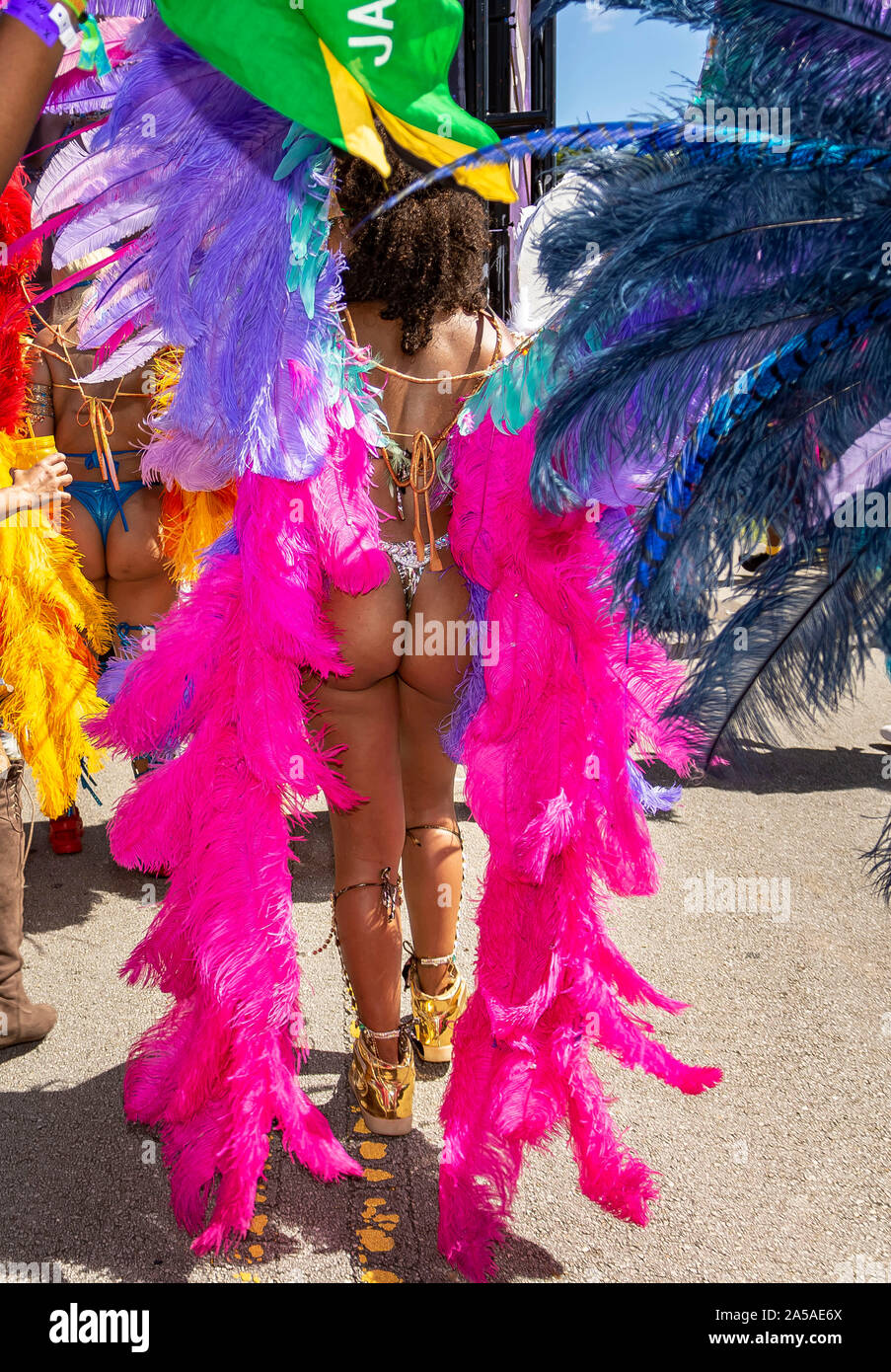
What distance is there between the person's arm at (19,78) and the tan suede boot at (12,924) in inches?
67.1

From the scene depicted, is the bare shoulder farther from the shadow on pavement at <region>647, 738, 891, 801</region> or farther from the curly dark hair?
the shadow on pavement at <region>647, 738, 891, 801</region>

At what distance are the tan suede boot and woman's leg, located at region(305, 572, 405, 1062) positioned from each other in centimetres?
85

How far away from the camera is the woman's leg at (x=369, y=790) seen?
2113 millimetres

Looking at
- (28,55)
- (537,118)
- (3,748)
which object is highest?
(537,118)

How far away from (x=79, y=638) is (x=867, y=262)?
2743mm

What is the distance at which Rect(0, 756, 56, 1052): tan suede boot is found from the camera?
8.61 ft

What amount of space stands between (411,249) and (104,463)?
1.75m

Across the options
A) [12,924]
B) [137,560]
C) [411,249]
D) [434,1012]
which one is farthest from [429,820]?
[137,560]

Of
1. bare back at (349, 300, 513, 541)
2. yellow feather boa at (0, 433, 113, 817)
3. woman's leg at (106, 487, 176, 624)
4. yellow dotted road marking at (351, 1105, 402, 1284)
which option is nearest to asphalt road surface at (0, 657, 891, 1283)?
yellow dotted road marking at (351, 1105, 402, 1284)

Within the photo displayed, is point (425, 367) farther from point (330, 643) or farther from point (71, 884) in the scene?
point (71, 884)

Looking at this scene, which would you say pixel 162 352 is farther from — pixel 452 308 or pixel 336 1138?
pixel 336 1138

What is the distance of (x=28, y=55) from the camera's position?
114 centimetres

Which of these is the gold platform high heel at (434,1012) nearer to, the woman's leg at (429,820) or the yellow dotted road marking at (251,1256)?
the woman's leg at (429,820)

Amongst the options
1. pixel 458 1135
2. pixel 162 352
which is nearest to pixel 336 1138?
pixel 458 1135
